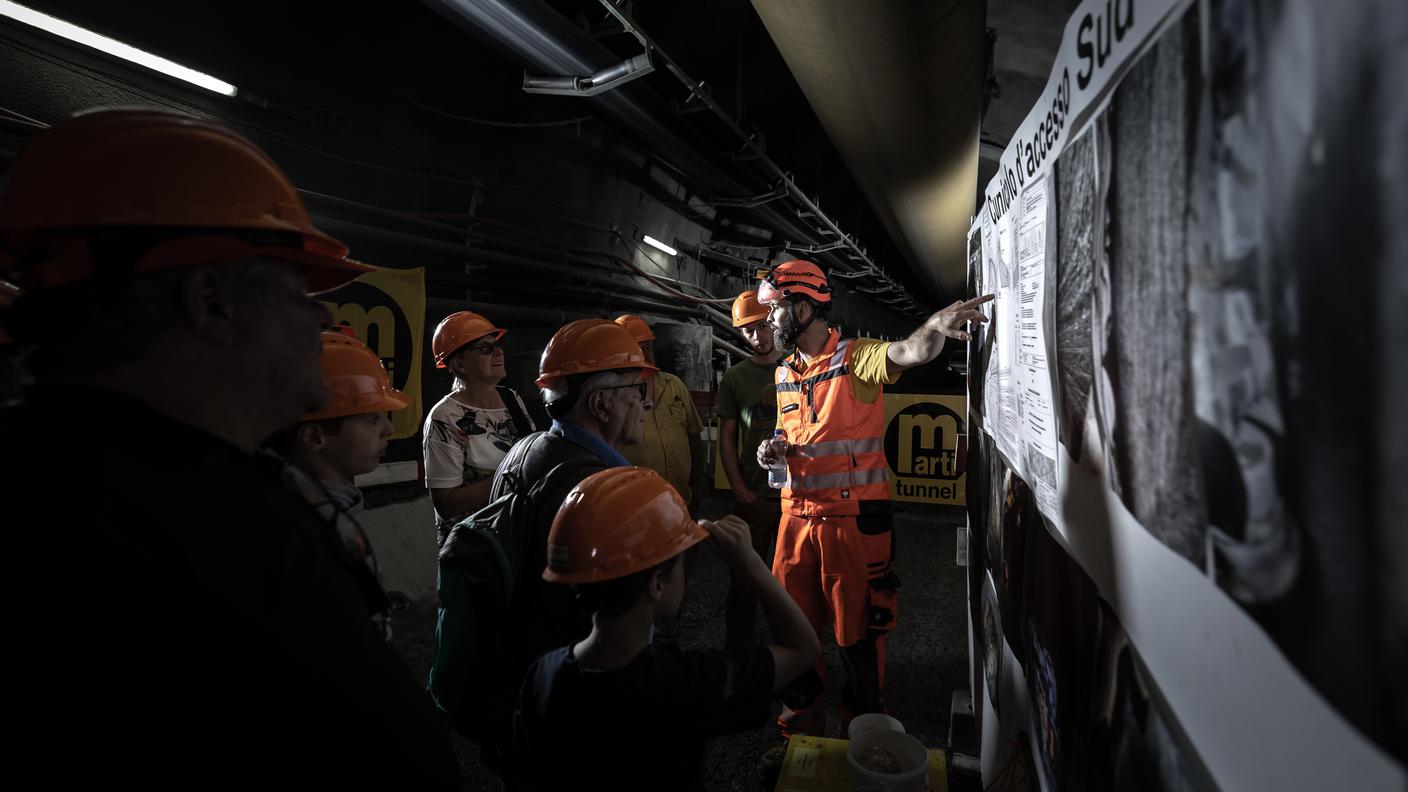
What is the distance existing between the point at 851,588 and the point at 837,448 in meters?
0.65

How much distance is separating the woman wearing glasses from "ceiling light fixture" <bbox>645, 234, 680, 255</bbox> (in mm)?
4603

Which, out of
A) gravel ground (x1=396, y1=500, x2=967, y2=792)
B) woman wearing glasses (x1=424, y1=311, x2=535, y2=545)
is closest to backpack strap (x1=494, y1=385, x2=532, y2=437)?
woman wearing glasses (x1=424, y1=311, x2=535, y2=545)

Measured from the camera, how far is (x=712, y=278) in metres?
9.69

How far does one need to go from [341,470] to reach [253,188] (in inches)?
56.6

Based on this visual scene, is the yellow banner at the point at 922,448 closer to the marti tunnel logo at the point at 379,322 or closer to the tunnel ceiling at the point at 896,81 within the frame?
the tunnel ceiling at the point at 896,81

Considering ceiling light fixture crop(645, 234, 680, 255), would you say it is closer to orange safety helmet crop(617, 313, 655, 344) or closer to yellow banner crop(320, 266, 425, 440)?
orange safety helmet crop(617, 313, 655, 344)

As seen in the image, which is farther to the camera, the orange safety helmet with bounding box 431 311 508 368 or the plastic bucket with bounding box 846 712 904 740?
the orange safety helmet with bounding box 431 311 508 368

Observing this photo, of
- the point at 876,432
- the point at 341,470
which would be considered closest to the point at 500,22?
the point at 341,470

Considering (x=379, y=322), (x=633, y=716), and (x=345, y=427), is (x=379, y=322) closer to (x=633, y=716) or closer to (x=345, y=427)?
(x=345, y=427)

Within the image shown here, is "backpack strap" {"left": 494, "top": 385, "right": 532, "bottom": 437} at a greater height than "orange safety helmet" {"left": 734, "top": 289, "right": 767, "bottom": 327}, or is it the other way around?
"orange safety helmet" {"left": 734, "top": 289, "right": 767, "bottom": 327}

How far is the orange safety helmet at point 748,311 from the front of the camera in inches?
172

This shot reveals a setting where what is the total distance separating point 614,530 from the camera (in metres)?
1.59

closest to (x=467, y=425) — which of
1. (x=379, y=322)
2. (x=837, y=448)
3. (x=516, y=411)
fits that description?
(x=516, y=411)

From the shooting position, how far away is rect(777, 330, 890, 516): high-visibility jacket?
118 inches
